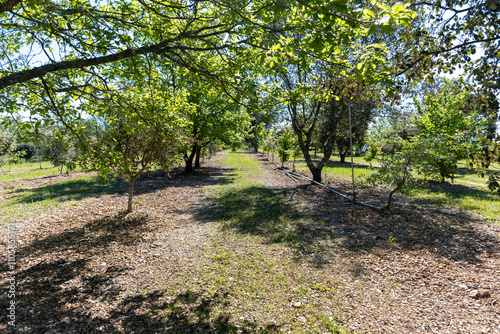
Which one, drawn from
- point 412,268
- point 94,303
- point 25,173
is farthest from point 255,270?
point 25,173

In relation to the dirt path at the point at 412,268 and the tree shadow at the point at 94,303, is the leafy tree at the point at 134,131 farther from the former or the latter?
the dirt path at the point at 412,268

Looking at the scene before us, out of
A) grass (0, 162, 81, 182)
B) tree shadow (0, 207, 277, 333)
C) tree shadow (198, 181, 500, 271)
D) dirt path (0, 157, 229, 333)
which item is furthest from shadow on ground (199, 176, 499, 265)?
grass (0, 162, 81, 182)

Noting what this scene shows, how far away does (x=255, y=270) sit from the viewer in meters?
4.79

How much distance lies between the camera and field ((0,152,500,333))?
3.46 meters

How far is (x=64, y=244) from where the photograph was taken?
6.00 m

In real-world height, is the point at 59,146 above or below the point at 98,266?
above

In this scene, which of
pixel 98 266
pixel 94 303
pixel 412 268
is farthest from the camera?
pixel 98 266

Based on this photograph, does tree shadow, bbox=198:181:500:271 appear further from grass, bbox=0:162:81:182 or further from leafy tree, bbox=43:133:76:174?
grass, bbox=0:162:81:182

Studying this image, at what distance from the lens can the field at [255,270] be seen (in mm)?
3457

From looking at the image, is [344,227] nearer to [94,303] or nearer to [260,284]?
[260,284]

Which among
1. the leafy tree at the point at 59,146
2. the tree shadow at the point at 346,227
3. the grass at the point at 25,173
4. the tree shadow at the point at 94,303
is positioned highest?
the leafy tree at the point at 59,146

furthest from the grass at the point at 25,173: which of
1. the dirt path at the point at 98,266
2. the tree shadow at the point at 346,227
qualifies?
the tree shadow at the point at 346,227

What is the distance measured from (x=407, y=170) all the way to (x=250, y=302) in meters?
6.39

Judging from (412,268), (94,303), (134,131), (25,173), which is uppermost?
(134,131)
